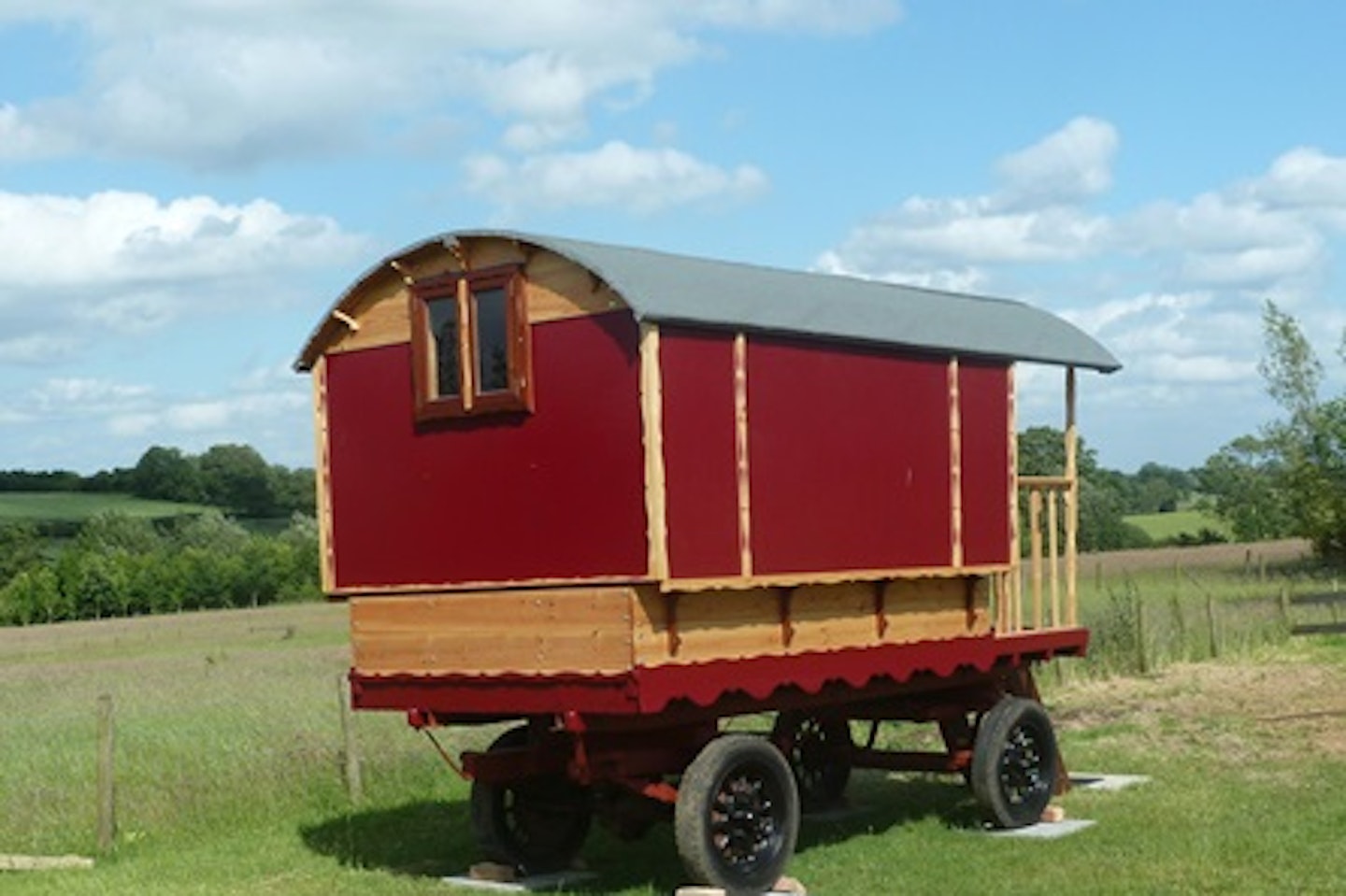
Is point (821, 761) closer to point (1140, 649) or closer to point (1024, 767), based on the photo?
point (1024, 767)

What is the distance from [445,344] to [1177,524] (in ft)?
341

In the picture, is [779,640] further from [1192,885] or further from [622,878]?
[1192,885]

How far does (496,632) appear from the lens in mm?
11875

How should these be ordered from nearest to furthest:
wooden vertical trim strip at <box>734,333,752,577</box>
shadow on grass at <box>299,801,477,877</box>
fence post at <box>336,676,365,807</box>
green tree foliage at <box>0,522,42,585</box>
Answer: wooden vertical trim strip at <box>734,333,752,577</box>, shadow on grass at <box>299,801,477,877</box>, fence post at <box>336,676,365,807</box>, green tree foliage at <box>0,522,42,585</box>

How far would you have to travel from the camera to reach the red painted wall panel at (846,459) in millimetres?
11938

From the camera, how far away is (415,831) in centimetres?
1484

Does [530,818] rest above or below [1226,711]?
above

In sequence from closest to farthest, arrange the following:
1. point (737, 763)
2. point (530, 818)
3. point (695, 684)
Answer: point (695, 684) < point (737, 763) < point (530, 818)

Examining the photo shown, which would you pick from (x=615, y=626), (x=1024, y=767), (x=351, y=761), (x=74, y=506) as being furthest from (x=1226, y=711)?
(x=74, y=506)

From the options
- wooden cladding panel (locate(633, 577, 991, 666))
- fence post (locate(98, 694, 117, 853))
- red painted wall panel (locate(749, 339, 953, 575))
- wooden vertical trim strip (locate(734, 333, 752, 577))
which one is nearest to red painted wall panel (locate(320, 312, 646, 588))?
wooden cladding panel (locate(633, 577, 991, 666))

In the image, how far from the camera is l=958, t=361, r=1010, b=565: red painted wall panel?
13.9m

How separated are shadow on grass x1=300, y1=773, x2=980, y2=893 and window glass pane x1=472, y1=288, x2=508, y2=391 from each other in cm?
351

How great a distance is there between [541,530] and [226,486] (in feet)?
405

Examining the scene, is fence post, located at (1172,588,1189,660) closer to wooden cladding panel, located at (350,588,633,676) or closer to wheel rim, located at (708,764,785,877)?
wheel rim, located at (708,764,785,877)
